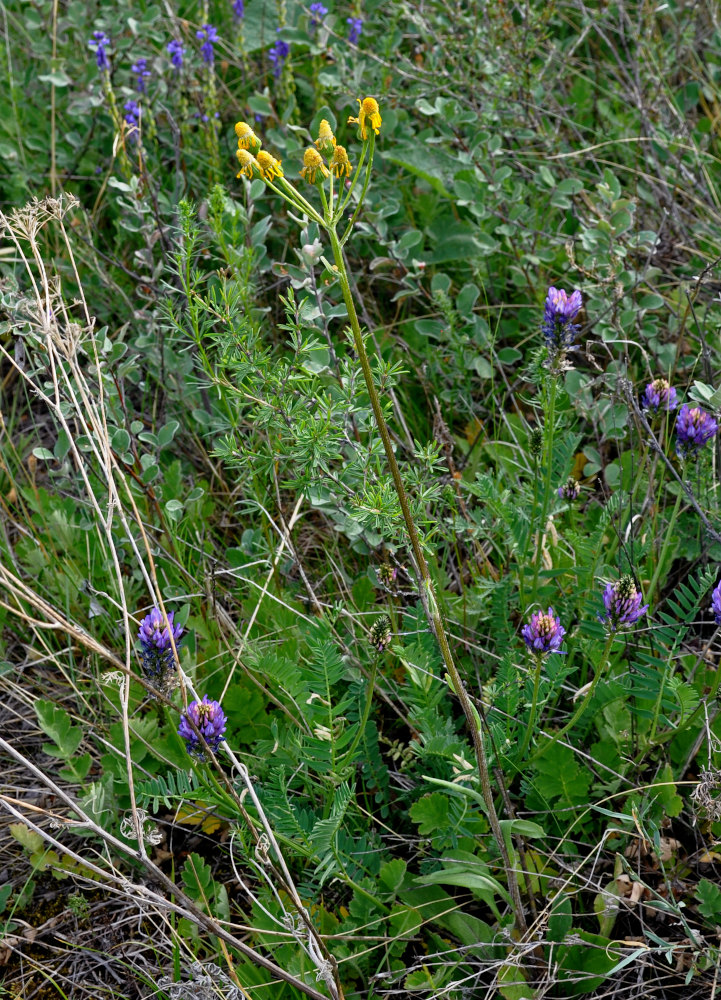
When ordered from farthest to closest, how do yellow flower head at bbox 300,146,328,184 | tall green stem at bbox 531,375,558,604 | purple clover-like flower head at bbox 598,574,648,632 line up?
tall green stem at bbox 531,375,558,604 → purple clover-like flower head at bbox 598,574,648,632 → yellow flower head at bbox 300,146,328,184

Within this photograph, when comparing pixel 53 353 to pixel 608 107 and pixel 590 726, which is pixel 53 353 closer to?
pixel 590 726

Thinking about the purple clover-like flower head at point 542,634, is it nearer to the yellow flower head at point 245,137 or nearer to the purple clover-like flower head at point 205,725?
the purple clover-like flower head at point 205,725

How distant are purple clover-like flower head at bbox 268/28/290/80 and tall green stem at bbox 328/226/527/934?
77.7 inches

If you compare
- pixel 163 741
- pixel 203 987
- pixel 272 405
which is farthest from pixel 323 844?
pixel 272 405

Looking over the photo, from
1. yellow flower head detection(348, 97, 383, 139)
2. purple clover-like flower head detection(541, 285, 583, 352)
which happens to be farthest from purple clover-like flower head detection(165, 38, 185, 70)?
yellow flower head detection(348, 97, 383, 139)

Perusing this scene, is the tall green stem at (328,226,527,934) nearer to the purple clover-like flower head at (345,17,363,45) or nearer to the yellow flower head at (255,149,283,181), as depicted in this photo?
the yellow flower head at (255,149,283,181)

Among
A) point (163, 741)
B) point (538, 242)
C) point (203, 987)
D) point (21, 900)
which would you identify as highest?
point (538, 242)

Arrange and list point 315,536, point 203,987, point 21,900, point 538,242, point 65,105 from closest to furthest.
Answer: point 203,987, point 21,900, point 315,536, point 538,242, point 65,105

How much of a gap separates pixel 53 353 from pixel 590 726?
1357mm

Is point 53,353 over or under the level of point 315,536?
over

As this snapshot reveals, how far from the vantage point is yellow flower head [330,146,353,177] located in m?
1.26

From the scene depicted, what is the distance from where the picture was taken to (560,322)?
199 cm

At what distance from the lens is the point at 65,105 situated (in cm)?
351

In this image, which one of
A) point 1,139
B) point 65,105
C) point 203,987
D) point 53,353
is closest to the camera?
point 203,987
